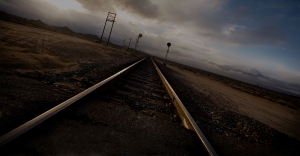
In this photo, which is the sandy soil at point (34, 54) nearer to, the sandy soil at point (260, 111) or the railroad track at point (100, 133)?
the railroad track at point (100, 133)

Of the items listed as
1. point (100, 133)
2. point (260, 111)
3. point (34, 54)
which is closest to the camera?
point (100, 133)

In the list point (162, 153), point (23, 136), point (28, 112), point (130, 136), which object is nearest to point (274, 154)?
point (162, 153)

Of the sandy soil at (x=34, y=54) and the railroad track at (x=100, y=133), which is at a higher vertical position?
the sandy soil at (x=34, y=54)

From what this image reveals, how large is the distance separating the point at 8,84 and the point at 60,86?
701mm

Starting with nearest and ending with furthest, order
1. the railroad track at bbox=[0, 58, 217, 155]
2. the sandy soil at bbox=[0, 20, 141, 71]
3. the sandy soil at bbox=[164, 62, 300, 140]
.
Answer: the railroad track at bbox=[0, 58, 217, 155], the sandy soil at bbox=[0, 20, 141, 71], the sandy soil at bbox=[164, 62, 300, 140]

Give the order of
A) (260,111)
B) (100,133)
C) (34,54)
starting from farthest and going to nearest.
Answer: (260,111) → (34,54) → (100,133)

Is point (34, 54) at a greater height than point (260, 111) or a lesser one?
greater

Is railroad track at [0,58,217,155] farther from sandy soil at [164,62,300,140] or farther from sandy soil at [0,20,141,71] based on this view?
sandy soil at [164,62,300,140]

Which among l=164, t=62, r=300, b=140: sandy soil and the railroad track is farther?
l=164, t=62, r=300, b=140: sandy soil

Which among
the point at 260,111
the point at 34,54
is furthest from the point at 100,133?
the point at 260,111

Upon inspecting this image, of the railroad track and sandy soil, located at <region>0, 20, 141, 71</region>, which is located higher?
sandy soil, located at <region>0, 20, 141, 71</region>

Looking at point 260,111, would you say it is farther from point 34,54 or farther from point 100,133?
point 34,54

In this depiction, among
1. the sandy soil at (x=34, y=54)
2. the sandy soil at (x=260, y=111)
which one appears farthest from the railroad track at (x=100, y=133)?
the sandy soil at (x=260, y=111)

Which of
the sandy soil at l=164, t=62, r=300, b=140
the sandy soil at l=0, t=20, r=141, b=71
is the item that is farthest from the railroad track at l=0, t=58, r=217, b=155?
the sandy soil at l=164, t=62, r=300, b=140
